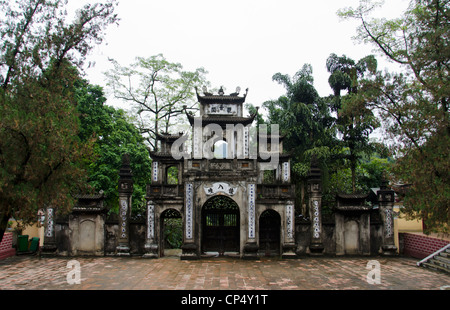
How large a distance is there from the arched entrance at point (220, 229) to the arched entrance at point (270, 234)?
119cm

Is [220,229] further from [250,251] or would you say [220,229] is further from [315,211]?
[315,211]

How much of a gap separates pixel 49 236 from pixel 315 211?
→ 509 inches

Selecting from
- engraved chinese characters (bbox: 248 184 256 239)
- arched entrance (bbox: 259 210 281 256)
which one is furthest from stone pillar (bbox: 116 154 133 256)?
arched entrance (bbox: 259 210 281 256)

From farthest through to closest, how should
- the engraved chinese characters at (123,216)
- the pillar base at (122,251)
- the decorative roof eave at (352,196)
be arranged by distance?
the decorative roof eave at (352,196) < the engraved chinese characters at (123,216) < the pillar base at (122,251)

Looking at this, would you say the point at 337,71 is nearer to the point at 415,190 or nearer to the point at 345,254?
the point at 345,254

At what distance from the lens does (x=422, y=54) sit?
30.4 ft

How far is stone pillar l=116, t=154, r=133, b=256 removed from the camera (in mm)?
15903

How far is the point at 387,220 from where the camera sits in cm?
1619

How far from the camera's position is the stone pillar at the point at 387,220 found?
1594 cm

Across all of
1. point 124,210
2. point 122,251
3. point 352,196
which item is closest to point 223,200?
point 124,210

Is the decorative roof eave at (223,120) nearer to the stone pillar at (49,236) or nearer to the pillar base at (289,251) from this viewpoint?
the pillar base at (289,251)

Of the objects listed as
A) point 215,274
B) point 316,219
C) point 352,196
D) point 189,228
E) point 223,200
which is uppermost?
point 352,196

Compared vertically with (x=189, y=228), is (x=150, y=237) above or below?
below

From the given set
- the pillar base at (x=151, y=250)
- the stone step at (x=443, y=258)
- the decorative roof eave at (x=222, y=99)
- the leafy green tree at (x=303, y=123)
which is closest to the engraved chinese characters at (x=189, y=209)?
the pillar base at (x=151, y=250)
